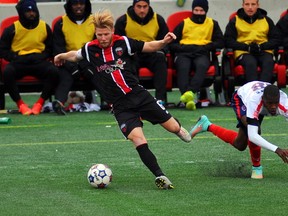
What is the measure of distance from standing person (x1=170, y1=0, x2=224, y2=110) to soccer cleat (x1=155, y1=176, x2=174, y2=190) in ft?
22.3

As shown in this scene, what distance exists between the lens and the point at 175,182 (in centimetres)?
1024

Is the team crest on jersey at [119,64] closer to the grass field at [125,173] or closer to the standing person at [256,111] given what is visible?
the grass field at [125,173]

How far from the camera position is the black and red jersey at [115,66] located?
10383mm

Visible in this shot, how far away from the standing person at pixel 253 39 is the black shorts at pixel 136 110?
6491 millimetres

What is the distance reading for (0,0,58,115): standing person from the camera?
16500mm

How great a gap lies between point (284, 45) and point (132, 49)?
7.30 meters

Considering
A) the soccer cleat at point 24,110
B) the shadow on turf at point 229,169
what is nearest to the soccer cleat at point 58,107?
the soccer cleat at point 24,110

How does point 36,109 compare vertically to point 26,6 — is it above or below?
below

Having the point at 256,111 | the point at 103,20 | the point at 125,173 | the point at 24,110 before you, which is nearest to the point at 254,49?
the point at 24,110

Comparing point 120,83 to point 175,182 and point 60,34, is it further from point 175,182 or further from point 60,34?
point 60,34

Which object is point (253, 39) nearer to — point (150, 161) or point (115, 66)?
point (115, 66)

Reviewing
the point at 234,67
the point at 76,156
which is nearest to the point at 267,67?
the point at 234,67

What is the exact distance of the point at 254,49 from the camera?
55.5 feet

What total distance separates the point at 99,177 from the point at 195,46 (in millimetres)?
7420
